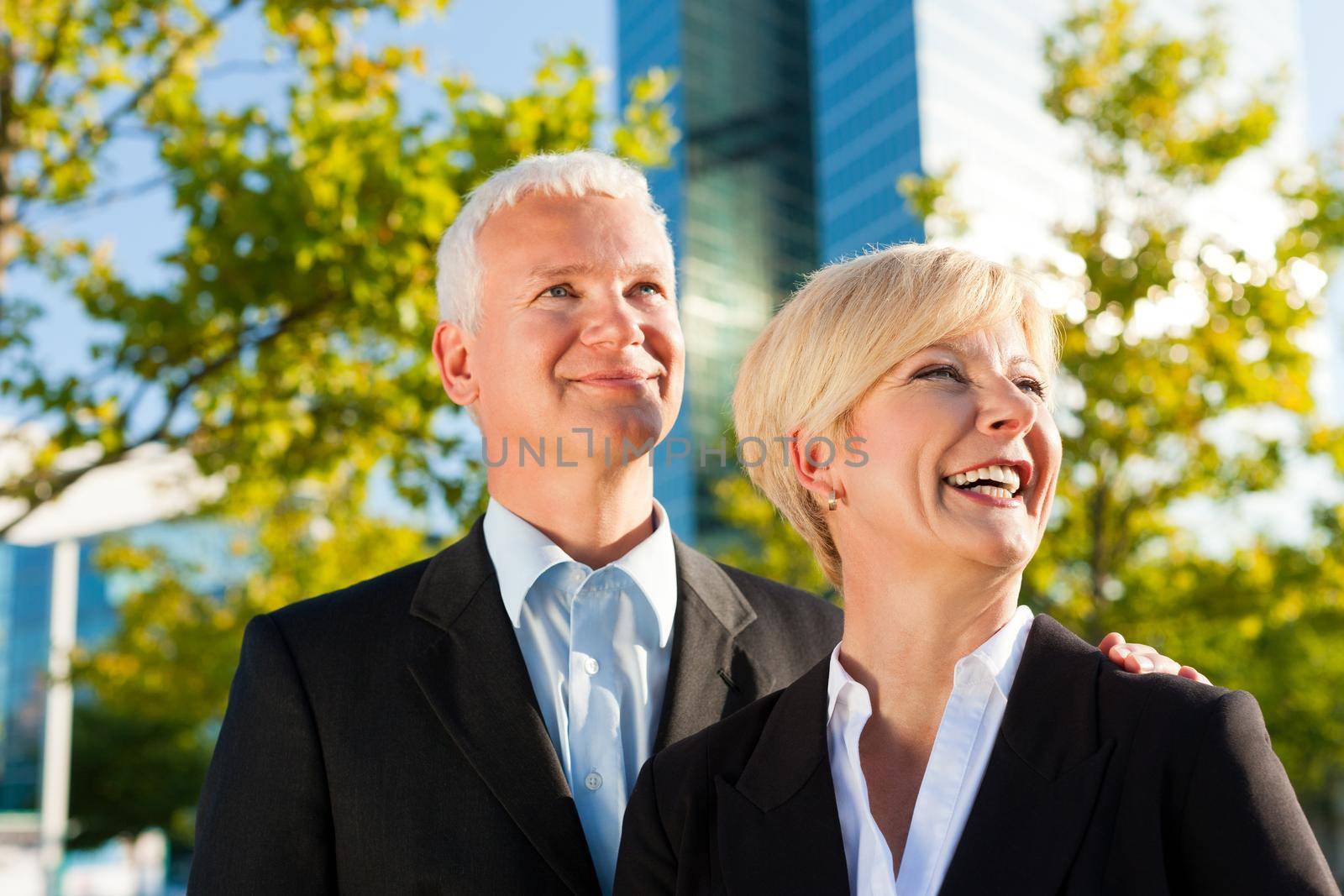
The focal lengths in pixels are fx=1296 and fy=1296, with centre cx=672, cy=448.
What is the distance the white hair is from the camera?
9.89ft

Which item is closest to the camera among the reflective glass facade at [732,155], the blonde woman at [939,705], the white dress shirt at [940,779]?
the blonde woman at [939,705]

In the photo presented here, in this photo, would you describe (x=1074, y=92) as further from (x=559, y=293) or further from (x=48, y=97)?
(x=559, y=293)

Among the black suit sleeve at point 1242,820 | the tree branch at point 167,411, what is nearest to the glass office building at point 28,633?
the tree branch at point 167,411

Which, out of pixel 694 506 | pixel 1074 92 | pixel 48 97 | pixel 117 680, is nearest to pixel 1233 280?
pixel 1074 92

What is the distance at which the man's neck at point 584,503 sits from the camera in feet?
9.45

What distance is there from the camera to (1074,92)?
11.6 m

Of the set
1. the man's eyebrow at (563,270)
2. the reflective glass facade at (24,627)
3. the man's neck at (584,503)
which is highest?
the man's eyebrow at (563,270)

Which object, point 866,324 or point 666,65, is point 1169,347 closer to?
point 866,324

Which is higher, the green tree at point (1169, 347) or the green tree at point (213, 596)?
the green tree at point (1169, 347)

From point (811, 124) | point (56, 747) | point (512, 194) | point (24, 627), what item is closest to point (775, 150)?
point (811, 124)

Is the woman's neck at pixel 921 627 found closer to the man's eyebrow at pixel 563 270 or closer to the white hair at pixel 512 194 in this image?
the man's eyebrow at pixel 563 270

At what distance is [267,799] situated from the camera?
255cm

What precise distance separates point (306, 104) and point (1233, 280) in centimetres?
702

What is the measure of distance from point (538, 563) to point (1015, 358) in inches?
45.8
